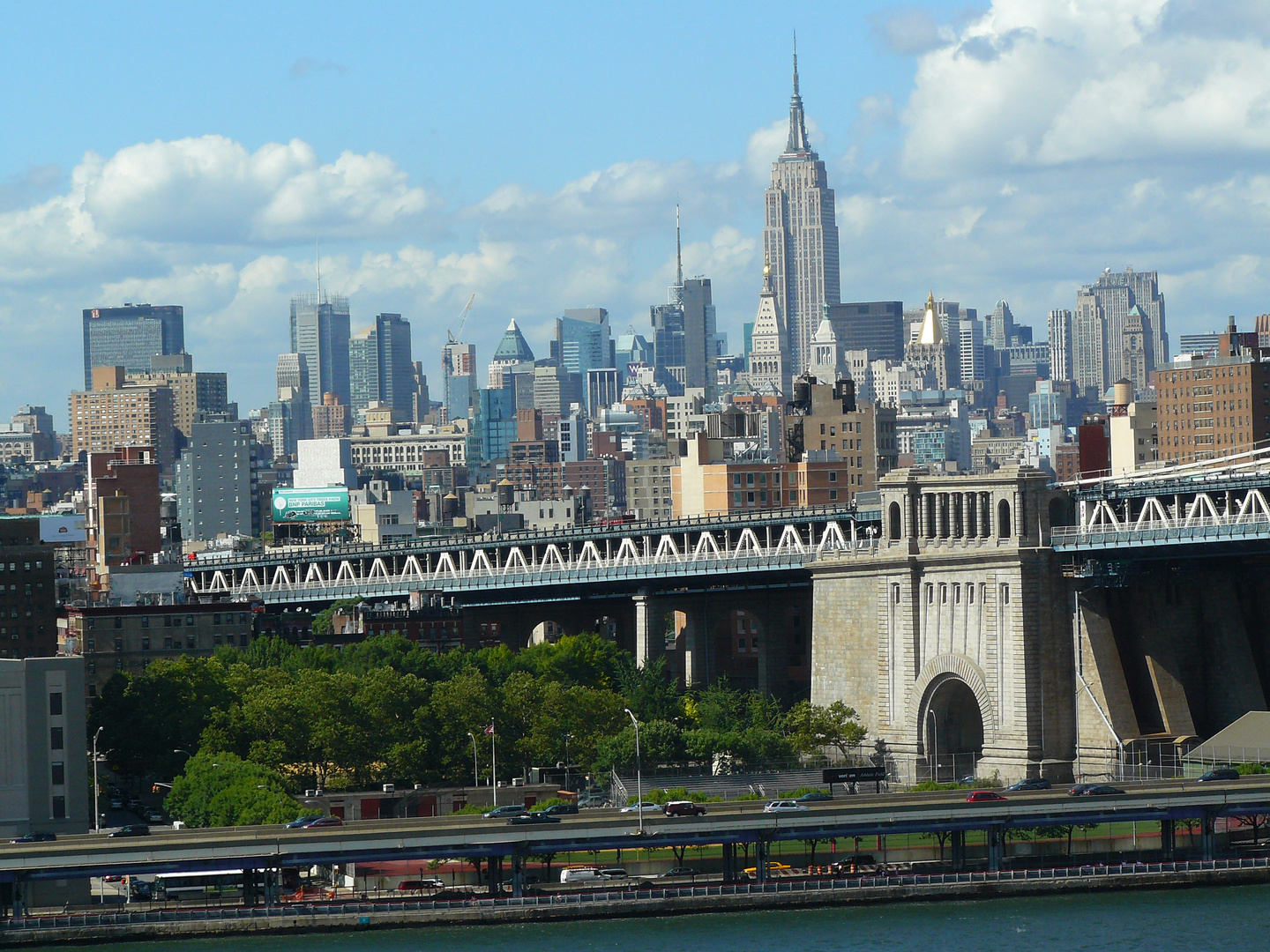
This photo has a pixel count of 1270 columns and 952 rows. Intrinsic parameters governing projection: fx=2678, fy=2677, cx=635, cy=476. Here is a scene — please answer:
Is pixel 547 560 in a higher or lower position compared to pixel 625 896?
higher

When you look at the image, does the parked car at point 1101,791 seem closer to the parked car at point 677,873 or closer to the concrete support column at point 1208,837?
the concrete support column at point 1208,837

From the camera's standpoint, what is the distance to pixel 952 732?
128500 mm

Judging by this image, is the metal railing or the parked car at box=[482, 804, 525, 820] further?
the parked car at box=[482, 804, 525, 820]

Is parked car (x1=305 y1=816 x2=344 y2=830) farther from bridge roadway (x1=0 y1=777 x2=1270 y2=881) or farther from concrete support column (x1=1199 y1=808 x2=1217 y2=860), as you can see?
concrete support column (x1=1199 y1=808 x2=1217 y2=860)

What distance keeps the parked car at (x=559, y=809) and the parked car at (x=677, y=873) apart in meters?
4.46

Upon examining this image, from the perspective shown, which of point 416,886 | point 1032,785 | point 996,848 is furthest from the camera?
point 1032,785

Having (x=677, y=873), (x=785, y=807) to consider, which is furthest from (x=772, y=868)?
(x=677, y=873)

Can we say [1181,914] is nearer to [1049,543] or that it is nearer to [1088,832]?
[1088,832]

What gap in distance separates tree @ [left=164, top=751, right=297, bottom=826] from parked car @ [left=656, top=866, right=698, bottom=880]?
16.7 metres

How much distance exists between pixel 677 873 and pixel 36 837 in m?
23.9

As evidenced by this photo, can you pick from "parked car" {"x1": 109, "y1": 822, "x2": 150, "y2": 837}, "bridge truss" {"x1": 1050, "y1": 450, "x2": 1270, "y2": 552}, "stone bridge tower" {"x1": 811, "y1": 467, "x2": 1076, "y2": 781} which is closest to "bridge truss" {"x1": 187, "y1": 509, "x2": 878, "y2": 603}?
"stone bridge tower" {"x1": 811, "y1": 467, "x2": 1076, "y2": 781}

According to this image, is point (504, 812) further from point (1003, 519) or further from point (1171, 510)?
→ point (1171, 510)

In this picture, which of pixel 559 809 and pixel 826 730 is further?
pixel 826 730

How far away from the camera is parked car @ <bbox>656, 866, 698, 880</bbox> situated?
99.1 metres
